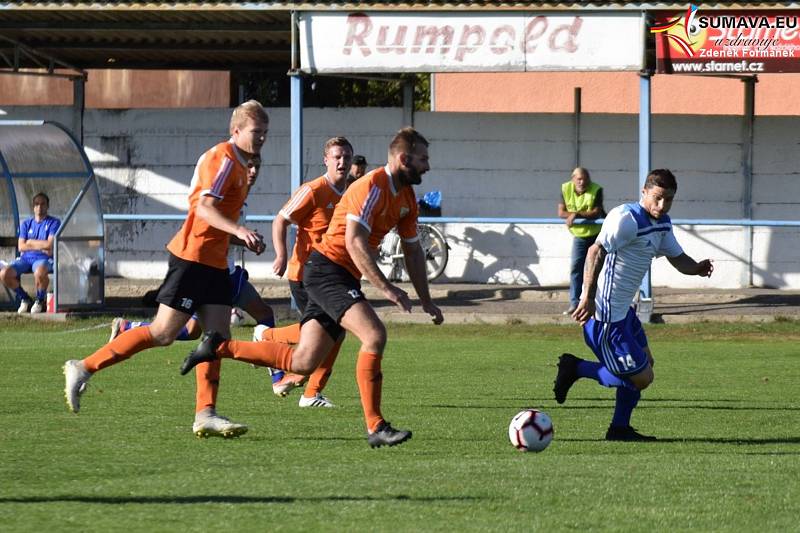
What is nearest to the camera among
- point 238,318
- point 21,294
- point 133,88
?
point 238,318

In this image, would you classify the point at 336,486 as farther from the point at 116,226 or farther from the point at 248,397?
the point at 116,226

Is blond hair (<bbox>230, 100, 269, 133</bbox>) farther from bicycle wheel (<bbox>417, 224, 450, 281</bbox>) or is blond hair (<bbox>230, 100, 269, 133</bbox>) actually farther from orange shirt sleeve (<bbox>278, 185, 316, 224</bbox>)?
bicycle wheel (<bbox>417, 224, 450, 281</bbox>)

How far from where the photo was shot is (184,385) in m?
12.4

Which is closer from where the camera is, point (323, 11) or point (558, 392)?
point (558, 392)

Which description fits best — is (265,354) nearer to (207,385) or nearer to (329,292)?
(207,385)

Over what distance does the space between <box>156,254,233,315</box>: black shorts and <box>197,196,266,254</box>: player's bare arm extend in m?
0.38

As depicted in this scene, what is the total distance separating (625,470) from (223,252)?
2886 millimetres

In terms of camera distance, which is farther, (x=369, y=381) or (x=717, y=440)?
(x=717, y=440)

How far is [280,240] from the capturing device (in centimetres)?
1091

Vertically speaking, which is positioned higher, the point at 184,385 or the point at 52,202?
the point at 52,202

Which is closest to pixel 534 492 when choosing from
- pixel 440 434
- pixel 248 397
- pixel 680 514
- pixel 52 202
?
pixel 680 514

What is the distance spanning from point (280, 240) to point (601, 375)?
8.85ft

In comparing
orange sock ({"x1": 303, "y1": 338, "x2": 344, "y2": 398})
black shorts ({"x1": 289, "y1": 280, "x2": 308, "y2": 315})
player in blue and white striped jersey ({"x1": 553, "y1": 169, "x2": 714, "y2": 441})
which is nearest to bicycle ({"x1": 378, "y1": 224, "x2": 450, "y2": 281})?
black shorts ({"x1": 289, "y1": 280, "x2": 308, "y2": 315})

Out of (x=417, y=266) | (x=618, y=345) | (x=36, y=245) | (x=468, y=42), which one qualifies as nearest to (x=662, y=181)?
(x=618, y=345)
